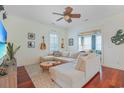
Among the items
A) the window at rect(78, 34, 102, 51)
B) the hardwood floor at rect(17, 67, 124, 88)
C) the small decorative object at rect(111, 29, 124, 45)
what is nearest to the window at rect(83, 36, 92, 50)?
the window at rect(78, 34, 102, 51)

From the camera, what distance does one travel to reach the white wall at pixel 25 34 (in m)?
3.81

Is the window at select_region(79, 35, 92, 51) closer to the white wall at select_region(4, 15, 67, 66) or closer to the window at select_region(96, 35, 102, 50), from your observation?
the window at select_region(96, 35, 102, 50)

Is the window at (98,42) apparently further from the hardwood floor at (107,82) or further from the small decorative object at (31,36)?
the small decorative object at (31,36)

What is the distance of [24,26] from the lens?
424 cm

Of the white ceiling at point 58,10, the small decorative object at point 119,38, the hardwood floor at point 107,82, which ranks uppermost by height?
the white ceiling at point 58,10

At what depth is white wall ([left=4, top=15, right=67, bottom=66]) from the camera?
150 inches

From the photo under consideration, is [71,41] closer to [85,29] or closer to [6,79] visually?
[85,29]

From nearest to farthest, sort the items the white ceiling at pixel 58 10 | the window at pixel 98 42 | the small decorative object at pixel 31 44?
the white ceiling at pixel 58 10, the window at pixel 98 42, the small decorative object at pixel 31 44

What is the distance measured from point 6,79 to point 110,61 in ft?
13.0

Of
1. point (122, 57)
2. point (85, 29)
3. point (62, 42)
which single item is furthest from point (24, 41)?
point (122, 57)

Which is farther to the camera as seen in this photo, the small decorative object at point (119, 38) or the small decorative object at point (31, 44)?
the small decorative object at point (31, 44)

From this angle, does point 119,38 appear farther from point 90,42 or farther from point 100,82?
point 100,82

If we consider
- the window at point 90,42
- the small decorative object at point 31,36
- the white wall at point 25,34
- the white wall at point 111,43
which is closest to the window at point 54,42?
the white wall at point 25,34

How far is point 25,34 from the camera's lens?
4.29 meters
